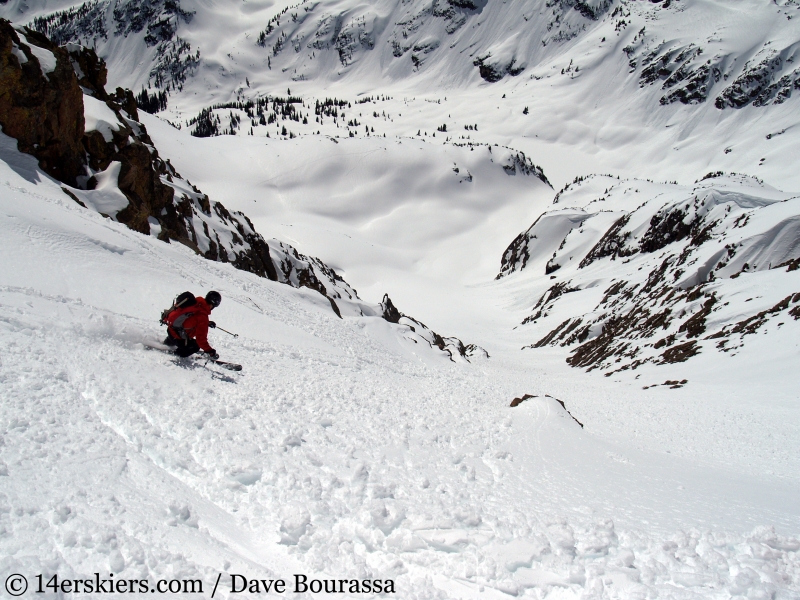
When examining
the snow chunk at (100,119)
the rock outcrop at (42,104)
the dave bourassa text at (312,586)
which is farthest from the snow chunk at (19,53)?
the dave bourassa text at (312,586)

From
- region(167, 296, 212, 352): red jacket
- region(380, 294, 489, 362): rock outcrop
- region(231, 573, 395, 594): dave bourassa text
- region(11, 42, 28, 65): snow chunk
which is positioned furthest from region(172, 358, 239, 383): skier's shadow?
region(11, 42, 28, 65): snow chunk

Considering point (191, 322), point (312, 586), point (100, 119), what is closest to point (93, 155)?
point (100, 119)

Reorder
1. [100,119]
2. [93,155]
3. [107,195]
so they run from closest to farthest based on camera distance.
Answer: [107,195] → [93,155] → [100,119]

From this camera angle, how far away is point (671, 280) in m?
39.6

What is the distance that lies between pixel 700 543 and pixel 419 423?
4914 millimetres

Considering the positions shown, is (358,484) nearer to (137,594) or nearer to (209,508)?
(209,508)

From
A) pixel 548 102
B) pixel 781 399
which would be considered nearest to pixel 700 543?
pixel 781 399

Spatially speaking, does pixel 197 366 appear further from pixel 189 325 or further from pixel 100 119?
pixel 100 119

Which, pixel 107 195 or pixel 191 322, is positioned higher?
pixel 107 195

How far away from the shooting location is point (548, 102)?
198 meters

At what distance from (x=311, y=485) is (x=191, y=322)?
509 centimetres

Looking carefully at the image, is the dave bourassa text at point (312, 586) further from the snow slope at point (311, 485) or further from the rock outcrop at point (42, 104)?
the rock outcrop at point (42, 104)

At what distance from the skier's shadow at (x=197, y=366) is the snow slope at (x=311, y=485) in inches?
2.6

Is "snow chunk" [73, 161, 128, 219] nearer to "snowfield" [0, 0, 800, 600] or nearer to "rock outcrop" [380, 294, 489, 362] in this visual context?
"snowfield" [0, 0, 800, 600]
